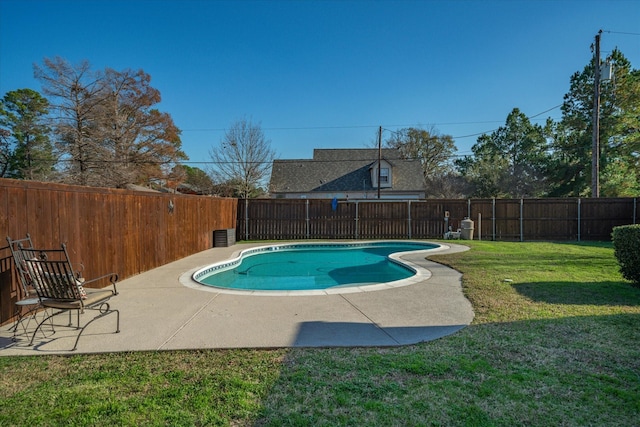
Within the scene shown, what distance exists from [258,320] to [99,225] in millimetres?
3705

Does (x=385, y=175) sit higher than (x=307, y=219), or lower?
higher

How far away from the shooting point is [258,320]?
417 cm

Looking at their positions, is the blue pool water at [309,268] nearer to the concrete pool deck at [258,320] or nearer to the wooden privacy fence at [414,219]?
the concrete pool deck at [258,320]

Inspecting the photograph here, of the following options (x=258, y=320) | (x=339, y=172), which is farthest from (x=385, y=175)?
(x=258, y=320)

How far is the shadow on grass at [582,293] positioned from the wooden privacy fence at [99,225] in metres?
7.05

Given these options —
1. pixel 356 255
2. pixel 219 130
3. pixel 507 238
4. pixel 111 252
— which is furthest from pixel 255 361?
pixel 219 130

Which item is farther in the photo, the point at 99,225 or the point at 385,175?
the point at 385,175

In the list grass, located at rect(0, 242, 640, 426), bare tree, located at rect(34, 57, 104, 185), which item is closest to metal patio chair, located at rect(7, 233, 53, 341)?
grass, located at rect(0, 242, 640, 426)

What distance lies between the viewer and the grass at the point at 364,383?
2.15 metres

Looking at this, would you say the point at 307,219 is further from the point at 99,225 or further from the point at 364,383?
the point at 364,383

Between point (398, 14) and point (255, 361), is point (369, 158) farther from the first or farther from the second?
point (255, 361)

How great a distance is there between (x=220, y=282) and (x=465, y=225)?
1069 cm

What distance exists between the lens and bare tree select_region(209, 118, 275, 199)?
23.5 meters

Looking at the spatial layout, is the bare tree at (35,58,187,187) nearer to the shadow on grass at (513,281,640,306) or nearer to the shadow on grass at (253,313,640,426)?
the shadow on grass at (253,313,640,426)
